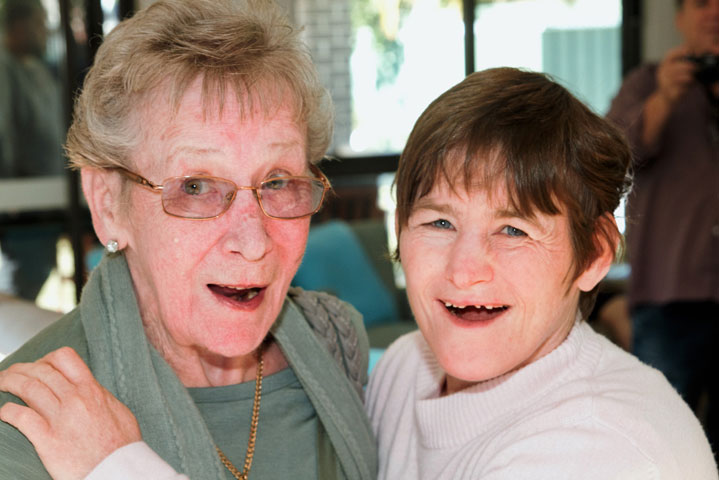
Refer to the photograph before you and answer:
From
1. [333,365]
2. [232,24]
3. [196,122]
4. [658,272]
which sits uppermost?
[232,24]

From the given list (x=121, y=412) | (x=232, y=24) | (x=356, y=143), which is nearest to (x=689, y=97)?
(x=232, y=24)

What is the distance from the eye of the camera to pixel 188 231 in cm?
136

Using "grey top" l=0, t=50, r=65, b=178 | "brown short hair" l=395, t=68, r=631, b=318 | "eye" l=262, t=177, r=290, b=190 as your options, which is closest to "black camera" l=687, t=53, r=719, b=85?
"brown short hair" l=395, t=68, r=631, b=318

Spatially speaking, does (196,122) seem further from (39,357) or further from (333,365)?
(333,365)

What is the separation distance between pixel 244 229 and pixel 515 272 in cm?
45

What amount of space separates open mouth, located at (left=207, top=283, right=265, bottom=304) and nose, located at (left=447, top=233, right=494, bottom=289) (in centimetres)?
33

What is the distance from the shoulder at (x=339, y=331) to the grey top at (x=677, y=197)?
5.63 feet

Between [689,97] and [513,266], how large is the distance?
6.97 feet

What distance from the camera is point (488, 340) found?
56.1 inches

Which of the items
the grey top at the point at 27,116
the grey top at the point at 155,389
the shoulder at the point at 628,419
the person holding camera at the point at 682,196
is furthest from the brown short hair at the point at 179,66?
the grey top at the point at 27,116

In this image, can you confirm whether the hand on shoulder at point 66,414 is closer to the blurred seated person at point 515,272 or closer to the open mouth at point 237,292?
the open mouth at point 237,292

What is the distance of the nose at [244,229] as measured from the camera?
136 centimetres

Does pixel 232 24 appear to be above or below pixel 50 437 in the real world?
above

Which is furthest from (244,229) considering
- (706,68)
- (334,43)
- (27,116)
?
(334,43)
